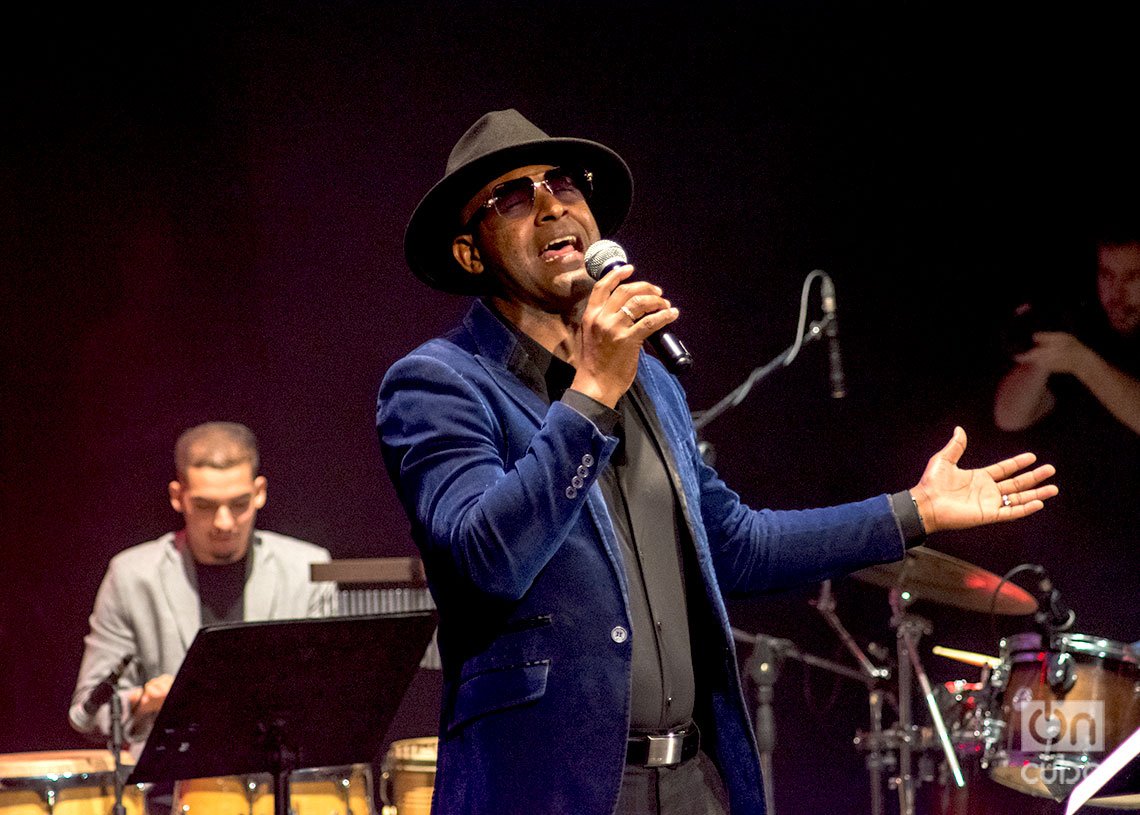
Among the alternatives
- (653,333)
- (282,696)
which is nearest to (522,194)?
(653,333)

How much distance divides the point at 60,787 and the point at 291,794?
2.52 feet

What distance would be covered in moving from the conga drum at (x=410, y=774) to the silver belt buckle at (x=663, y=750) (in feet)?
8.45

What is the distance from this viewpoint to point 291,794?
4625mm

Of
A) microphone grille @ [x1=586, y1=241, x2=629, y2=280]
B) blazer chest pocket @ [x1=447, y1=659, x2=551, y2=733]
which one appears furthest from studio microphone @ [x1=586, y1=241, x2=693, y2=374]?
blazer chest pocket @ [x1=447, y1=659, x2=551, y2=733]

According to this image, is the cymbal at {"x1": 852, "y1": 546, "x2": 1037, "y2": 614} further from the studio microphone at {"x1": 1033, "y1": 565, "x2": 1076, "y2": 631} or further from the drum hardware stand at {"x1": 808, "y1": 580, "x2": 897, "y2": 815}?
the drum hardware stand at {"x1": 808, "y1": 580, "x2": 897, "y2": 815}

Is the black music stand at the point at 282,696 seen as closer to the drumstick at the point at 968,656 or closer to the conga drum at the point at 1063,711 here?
the conga drum at the point at 1063,711

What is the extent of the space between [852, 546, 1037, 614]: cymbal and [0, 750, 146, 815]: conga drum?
2981 millimetres

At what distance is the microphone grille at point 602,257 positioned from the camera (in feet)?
7.95

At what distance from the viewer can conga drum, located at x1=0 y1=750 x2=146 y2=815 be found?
4.55 m

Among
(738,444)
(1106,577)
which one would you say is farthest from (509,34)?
(1106,577)

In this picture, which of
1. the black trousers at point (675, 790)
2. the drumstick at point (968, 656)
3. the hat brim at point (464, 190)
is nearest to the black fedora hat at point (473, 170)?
the hat brim at point (464, 190)

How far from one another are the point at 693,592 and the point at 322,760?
1.78 m

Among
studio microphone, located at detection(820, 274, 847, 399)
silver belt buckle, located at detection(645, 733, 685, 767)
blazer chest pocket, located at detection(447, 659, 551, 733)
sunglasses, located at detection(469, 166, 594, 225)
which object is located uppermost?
studio microphone, located at detection(820, 274, 847, 399)

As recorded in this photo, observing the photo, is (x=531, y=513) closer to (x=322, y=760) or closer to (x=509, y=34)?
(x=322, y=760)
